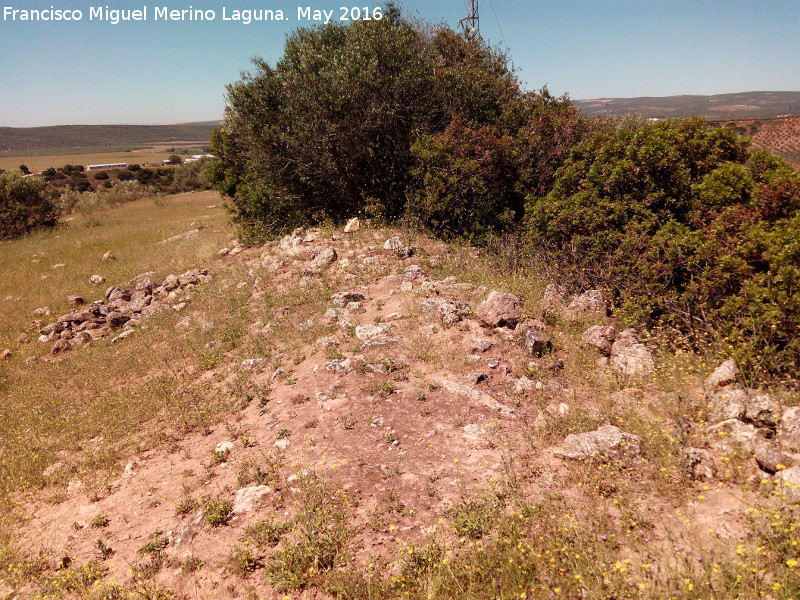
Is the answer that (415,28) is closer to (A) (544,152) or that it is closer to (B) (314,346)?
(A) (544,152)

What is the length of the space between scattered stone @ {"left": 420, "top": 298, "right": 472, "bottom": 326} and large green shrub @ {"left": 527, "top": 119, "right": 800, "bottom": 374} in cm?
235

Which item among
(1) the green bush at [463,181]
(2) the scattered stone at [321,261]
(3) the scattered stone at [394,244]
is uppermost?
(1) the green bush at [463,181]

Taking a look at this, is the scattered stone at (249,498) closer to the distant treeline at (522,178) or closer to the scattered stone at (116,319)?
the distant treeline at (522,178)

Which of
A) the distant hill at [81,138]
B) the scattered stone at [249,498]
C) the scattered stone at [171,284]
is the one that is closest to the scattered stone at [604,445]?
the scattered stone at [249,498]

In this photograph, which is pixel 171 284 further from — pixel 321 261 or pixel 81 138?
pixel 81 138

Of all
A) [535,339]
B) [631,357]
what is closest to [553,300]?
[535,339]

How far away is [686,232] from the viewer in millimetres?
7180

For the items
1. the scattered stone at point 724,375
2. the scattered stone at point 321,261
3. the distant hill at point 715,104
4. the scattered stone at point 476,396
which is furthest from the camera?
the distant hill at point 715,104

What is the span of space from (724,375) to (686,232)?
2929 mm

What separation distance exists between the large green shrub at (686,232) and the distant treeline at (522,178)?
0.03 metres

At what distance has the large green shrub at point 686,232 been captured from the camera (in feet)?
18.0

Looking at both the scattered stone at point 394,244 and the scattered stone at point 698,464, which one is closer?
the scattered stone at point 698,464

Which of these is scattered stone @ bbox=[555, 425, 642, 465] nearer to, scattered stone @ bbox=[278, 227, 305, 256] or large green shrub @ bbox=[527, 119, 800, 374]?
large green shrub @ bbox=[527, 119, 800, 374]

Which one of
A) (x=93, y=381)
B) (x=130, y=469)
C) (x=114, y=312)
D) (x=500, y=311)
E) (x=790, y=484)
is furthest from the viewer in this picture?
(x=114, y=312)
